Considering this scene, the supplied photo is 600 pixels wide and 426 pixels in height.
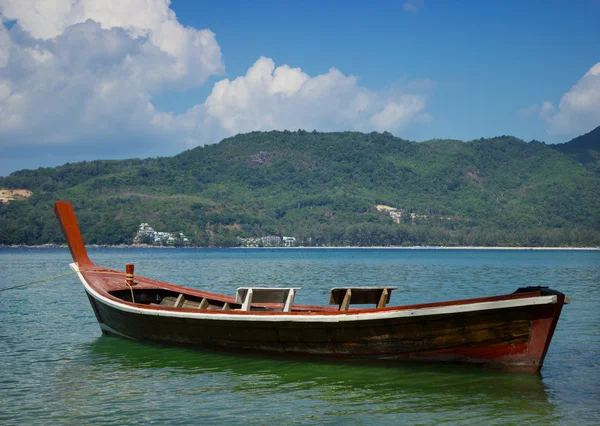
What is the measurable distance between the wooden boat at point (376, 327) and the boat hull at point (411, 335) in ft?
0.06

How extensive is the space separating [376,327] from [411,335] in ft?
2.19

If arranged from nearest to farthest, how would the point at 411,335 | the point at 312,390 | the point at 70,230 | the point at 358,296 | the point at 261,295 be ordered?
the point at 312,390 < the point at 411,335 < the point at 358,296 < the point at 261,295 < the point at 70,230

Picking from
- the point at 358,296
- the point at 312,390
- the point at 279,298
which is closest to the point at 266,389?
the point at 312,390

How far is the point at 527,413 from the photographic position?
424 inches

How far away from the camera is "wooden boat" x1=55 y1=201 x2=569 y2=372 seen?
1199cm

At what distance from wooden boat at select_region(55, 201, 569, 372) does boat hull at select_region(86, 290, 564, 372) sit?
0.02 meters

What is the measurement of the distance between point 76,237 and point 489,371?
12847 millimetres

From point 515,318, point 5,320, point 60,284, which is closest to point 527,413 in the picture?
point 515,318

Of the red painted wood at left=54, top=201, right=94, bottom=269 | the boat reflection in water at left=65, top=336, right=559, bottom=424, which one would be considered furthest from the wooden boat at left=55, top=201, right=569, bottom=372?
the red painted wood at left=54, top=201, right=94, bottom=269

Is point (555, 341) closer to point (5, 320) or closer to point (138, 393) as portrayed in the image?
point (138, 393)

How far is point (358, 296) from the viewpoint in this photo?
49.0ft

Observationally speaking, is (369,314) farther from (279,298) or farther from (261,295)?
(261,295)

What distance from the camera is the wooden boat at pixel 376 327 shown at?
39.3 feet

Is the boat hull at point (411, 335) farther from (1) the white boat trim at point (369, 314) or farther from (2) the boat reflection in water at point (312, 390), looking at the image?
(2) the boat reflection in water at point (312, 390)
